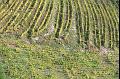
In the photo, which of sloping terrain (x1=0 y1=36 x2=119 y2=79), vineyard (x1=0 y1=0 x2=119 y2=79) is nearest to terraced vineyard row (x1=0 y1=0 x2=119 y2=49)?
vineyard (x1=0 y1=0 x2=119 y2=79)

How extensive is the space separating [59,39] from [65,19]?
166cm

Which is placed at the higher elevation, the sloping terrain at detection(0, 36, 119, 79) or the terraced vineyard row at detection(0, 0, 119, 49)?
the terraced vineyard row at detection(0, 0, 119, 49)

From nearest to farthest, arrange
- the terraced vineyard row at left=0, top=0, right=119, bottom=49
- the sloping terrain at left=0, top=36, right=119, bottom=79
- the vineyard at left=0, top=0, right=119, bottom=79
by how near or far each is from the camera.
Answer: the sloping terrain at left=0, top=36, right=119, bottom=79, the vineyard at left=0, top=0, right=119, bottom=79, the terraced vineyard row at left=0, top=0, right=119, bottom=49

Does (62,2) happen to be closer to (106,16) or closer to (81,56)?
(106,16)

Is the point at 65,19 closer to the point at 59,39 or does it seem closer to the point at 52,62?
the point at 59,39

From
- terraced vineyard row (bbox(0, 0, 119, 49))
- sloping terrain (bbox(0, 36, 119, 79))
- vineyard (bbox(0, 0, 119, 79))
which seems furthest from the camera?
terraced vineyard row (bbox(0, 0, 119, 49))

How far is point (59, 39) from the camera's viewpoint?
44.0 feet

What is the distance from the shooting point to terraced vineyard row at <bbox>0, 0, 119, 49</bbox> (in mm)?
13727

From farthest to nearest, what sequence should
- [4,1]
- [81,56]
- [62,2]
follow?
[62,2]
[4,1]
[81,56]

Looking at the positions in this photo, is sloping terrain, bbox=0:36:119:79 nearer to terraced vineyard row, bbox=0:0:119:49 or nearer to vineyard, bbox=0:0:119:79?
vineyard, bbox=0:0:119:79

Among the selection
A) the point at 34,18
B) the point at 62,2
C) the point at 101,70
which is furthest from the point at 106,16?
the point at 101,70

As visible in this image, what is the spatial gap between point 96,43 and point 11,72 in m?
3.60

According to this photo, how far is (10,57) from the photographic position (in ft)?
39.2

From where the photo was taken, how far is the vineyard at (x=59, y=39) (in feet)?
38.8
